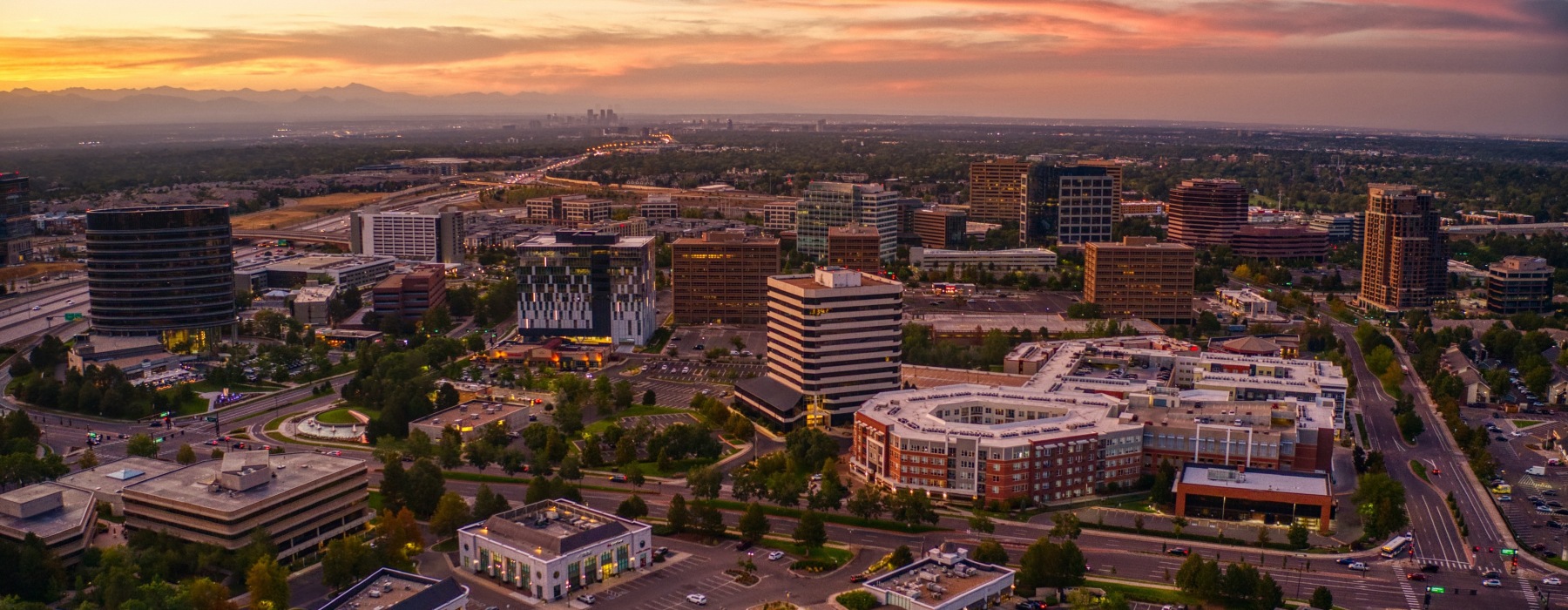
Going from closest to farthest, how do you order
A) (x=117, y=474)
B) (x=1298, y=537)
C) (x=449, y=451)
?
1. (x=1298, y=537)
2. (x=117, y=474)
3. (x=449, y=451)

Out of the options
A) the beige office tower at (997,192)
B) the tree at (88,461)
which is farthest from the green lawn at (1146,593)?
the beige office tower at (997,192)

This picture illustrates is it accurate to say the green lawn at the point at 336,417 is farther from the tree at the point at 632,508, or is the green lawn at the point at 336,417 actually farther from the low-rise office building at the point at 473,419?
the tree at the point at 632,508

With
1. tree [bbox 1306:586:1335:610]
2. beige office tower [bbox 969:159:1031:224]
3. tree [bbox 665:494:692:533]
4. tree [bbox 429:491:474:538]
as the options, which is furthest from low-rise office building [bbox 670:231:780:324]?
beige office tower [bbox 969:159:1031:224]

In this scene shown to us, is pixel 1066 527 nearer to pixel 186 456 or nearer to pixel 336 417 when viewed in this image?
pixel 186 456

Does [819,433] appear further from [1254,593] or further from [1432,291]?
[1432,291]

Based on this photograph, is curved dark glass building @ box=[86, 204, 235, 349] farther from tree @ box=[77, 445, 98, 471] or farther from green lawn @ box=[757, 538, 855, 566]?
green lawn @ box=[757, 538, 855, 566]

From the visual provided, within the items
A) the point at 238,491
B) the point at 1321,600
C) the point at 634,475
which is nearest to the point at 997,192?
the point at 634,475

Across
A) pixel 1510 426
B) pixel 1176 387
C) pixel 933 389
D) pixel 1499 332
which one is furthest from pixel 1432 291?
pixel 933 389
